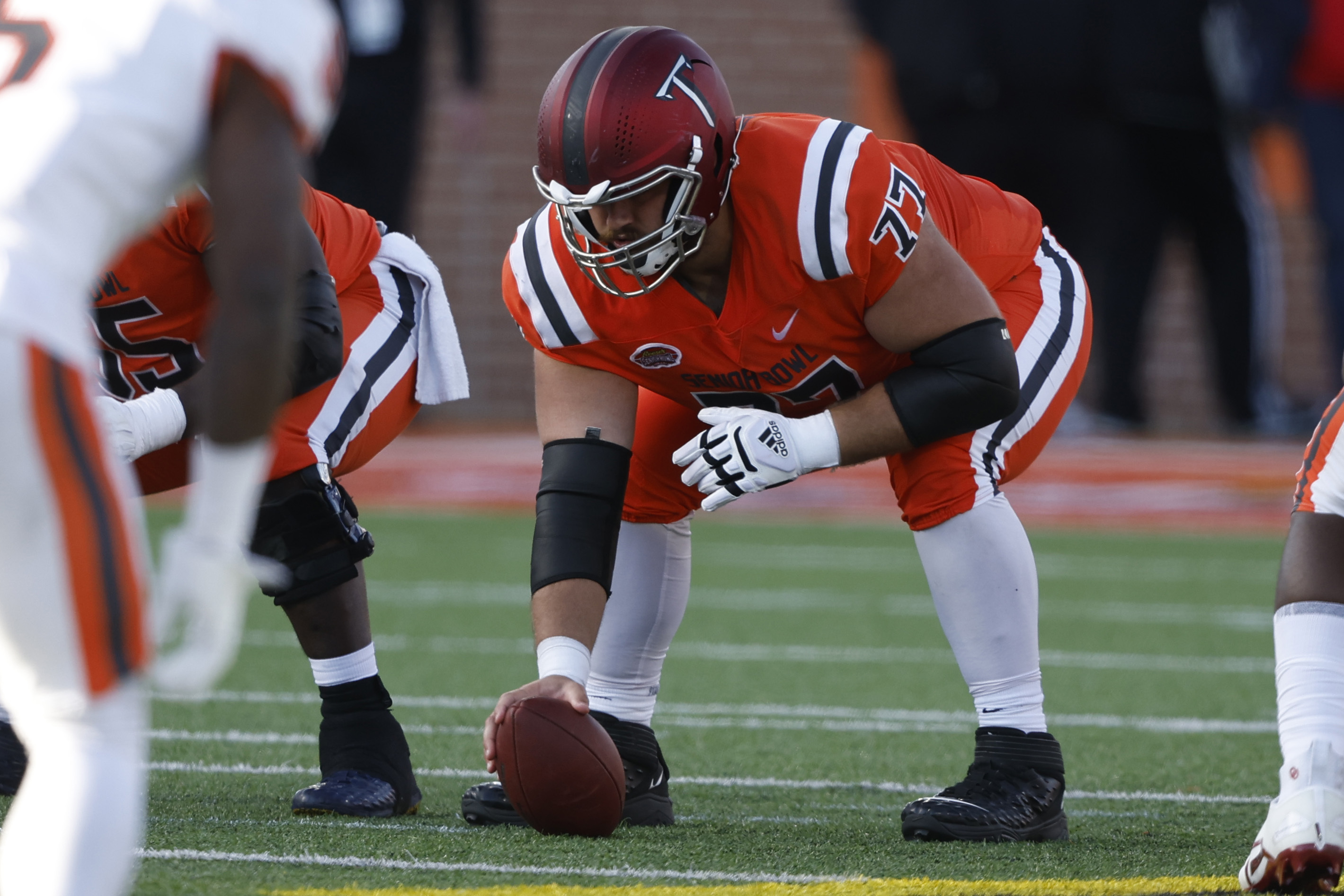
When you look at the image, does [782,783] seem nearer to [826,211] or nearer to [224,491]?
[826,211]

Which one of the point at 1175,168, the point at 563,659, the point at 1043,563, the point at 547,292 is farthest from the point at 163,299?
the point at 1175,168

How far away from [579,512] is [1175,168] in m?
7.26

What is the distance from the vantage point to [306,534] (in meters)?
2.93

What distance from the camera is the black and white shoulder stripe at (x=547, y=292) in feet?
9.36

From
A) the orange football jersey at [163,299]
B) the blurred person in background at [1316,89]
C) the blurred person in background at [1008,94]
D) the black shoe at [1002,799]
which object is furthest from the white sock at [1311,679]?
the blurred person in background at [1008,94]

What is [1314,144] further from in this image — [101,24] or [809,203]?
[101,24]

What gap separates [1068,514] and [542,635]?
606 cm

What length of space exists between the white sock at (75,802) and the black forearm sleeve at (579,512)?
1.12m

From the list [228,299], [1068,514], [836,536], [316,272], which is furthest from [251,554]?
[1068,514]

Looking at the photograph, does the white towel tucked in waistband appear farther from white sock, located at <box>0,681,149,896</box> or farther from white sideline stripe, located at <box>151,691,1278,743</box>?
white sock, located at <box>0,681,149,896</box>

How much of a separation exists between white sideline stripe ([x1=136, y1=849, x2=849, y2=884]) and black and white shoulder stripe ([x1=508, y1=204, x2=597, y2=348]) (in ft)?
2.76

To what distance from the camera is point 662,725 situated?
3945 millimetres

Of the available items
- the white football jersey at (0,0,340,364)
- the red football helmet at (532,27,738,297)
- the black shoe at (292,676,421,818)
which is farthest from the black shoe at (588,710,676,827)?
the white football jersey at (0,0,340,364)

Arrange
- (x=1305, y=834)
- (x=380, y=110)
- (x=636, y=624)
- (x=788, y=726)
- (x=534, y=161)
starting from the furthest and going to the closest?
1. (x=534, y=161)
2. (x=380, y=110)
3. (x=788, y=726)
4. (x=636, y=624)
5. (x=1305, y=834)
